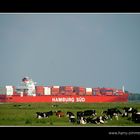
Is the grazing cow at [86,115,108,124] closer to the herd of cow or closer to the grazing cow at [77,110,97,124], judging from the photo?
the herd of cow

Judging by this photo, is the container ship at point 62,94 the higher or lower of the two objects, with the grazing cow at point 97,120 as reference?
higher

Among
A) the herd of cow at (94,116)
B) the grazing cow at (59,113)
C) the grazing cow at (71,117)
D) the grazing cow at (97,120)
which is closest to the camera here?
the grazing cow at (97,120)

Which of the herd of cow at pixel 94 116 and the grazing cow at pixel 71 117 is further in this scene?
the grazing cow at pixel 71 117

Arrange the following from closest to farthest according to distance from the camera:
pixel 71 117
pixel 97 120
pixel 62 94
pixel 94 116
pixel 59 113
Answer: pixel 97 120 → pixel 71 117 → pixel 94 116 → pixel 59 113 → pixel 62 94

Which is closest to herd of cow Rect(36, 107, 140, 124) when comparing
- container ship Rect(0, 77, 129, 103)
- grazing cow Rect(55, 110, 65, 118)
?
grazing cow Rect(55, 110, 65, 118)

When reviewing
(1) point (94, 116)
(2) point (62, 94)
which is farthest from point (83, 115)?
(2) point (62, 94)

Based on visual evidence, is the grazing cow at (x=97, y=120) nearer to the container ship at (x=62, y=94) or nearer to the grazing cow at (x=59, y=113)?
the grazing cow at (x=59, y=113)

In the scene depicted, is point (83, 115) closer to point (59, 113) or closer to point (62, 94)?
point (59, 113)

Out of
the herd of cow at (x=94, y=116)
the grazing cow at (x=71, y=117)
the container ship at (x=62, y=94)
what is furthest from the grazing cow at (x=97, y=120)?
the container ship at (x=62, y=94)

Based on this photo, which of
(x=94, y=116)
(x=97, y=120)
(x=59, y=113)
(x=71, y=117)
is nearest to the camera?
(x=97, y=120)
